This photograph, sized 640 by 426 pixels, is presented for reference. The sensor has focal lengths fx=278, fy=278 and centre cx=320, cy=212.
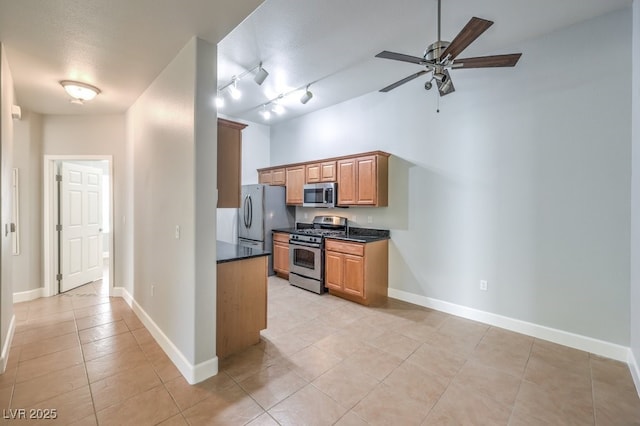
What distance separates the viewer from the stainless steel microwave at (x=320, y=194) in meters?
4.67

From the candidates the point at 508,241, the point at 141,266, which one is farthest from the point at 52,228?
the point at 508,241

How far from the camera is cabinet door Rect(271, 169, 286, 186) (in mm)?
5703

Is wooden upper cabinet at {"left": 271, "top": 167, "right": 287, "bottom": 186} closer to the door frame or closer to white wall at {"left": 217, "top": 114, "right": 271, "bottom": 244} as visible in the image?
white wall at {"left": 217, "top": 114, "right": 271, "bottom": 244}

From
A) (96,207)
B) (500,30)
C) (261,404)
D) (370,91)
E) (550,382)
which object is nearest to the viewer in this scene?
(261,404)

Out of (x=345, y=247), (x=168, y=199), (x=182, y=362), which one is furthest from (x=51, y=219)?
(x=345, y=247)

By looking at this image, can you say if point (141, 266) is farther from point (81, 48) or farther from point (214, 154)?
point (81, 48)

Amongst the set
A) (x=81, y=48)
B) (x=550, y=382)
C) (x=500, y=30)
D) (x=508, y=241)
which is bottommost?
(x=550, y=382)

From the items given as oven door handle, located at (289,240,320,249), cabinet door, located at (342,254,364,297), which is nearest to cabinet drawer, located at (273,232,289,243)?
oven door handle, located at (289,240,320,249)

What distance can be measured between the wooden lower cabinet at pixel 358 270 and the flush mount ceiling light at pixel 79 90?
139 inches

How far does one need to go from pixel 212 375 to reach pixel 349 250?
7.81 ft

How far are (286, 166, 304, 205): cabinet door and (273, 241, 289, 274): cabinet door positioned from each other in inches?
34.5

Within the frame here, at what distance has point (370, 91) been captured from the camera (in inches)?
177

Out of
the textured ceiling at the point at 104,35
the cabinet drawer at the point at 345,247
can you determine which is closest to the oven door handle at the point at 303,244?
the cabinet drawer at the point at 345,247

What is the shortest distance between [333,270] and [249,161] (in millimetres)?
3257
